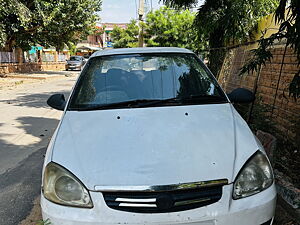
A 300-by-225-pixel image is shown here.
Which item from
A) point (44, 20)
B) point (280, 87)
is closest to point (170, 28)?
point (44, 20)

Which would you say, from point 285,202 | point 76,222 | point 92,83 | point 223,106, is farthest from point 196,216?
point 92,83

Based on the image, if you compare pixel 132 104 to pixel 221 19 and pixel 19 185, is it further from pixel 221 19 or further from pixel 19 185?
pixel 221 19

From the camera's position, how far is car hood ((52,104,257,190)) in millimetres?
1794

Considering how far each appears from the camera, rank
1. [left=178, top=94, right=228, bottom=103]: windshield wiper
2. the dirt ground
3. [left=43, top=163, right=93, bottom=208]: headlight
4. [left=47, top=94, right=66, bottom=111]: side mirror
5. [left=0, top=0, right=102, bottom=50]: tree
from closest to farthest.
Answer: [left=43, top=163, right=93, bottom=208]: headlight < the dirt ground < [left=178, top=94, right=228, bottom=103]: windshield wiper < [left=47, top=94, right=66, bottom=111]: side mirror < [left=0, top=0, right=102, bottom=50]: tree

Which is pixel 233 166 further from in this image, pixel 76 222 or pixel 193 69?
pixel 193 69

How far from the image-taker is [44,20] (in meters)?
18.4

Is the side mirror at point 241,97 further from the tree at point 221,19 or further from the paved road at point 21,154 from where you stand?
the paved road at point 21,154

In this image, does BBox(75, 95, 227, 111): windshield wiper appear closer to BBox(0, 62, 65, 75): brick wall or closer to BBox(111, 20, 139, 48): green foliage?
BBox(0, 62, 65, 75): brick wall

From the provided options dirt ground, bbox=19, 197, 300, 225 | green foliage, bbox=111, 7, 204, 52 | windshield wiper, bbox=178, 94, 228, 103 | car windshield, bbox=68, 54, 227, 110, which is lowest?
dirt ground, bbox=19, 197, 300, 225

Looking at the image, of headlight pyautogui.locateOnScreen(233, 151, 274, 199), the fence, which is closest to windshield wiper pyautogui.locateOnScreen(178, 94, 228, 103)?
headlight pyautogui.locateOnScreen(233, 151, 274, 199)

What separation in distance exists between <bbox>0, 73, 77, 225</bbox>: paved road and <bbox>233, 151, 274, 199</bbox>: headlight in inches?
87.1

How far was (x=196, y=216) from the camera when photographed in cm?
172

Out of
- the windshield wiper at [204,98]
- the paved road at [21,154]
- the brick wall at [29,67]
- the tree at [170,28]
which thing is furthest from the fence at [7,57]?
the windshield wiper at [204,98]

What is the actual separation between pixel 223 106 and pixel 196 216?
124 cm
